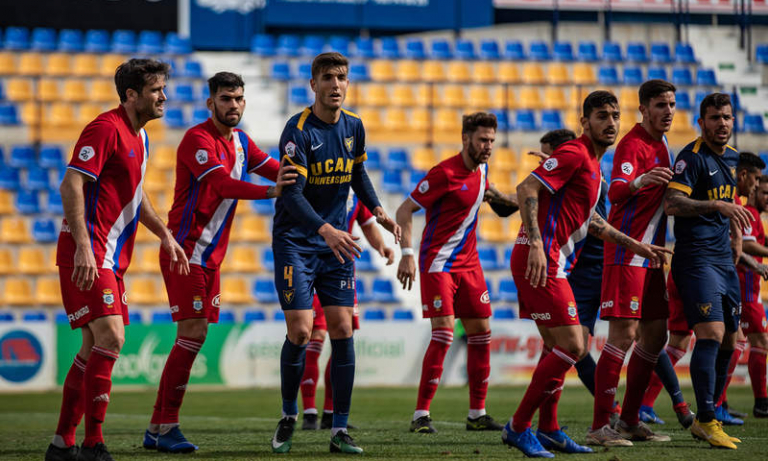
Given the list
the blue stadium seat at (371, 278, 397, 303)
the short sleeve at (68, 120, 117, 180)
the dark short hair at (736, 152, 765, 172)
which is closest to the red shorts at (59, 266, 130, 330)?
Answer: the short sleeve at (68, 120, 117, 180)

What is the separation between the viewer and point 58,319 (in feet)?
52.9

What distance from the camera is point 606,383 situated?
6949mm

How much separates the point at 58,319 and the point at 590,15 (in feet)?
48.3

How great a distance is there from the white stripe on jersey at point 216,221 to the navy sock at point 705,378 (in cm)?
359

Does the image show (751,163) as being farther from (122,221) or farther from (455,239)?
(122,221)

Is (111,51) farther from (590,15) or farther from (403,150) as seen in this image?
(590,15)

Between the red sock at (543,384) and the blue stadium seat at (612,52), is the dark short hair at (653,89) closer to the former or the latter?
the red sock at (543,384)

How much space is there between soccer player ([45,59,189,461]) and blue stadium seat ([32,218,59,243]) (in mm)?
11514

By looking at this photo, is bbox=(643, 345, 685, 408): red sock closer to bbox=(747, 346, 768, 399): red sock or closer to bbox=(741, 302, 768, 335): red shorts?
bbox=(747, 346, 768, 399): red sock

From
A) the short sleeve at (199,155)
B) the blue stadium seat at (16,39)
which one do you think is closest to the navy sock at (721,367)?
the short sleeve at (199,155)

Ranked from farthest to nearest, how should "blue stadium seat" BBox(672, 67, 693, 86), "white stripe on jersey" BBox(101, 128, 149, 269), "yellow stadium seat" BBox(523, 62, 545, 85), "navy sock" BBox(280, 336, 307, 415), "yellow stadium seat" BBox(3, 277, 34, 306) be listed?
"blue stadium seat" BBox(672, 67, 693, 86)
"yellow stadium seat" BBox(523, 62, 545, 85)
"yellow stadium seat" BBox(3, 277, 34, 306)
"navy sock" BBox(280, 336, 307, 415)
"white stripe on jersey" BBox(101, 128, 149, 269)

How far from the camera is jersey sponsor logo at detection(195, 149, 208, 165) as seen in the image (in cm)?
684

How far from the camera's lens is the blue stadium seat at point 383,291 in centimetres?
1717

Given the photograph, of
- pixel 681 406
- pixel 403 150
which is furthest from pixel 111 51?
pixel 681 406
